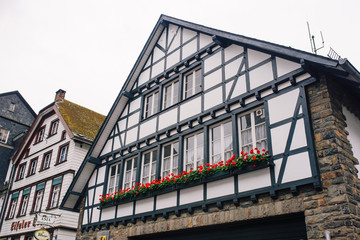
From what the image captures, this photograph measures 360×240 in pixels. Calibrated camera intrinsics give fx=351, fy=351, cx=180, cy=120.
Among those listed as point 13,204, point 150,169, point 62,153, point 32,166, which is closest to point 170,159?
point 150,169

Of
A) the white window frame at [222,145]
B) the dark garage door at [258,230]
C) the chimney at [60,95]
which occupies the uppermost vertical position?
the chimney at [60,95]

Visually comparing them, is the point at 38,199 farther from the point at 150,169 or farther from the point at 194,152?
the point at 194,152

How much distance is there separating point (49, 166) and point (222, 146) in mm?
14926

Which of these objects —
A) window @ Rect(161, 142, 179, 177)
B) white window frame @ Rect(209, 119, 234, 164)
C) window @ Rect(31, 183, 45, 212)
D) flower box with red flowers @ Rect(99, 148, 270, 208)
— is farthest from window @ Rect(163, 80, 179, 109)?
window @ Rect(31, 183, 45, 212)

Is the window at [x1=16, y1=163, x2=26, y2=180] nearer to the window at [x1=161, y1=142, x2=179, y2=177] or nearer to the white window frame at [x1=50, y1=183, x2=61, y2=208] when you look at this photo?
the white window frame at [x1=50, y1=183, x2=61, y2=208]

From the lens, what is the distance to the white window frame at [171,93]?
1333cm

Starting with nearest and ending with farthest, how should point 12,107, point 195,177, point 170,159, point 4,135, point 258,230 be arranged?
point 258,230 → point 195,177 → point 170,159 → point 4,135 → point 12,107

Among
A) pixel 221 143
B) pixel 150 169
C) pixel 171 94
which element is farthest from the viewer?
pixel 171 94

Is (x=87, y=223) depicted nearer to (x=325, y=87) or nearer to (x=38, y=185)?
(x=38, y=185)

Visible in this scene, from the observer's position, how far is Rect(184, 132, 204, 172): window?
11.1 metres

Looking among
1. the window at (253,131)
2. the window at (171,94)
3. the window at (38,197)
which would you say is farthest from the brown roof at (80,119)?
the window at (253,131)

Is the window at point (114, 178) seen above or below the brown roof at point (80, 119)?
below

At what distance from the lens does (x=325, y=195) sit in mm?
7727

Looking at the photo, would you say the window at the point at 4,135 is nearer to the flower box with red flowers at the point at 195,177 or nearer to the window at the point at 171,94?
the flower box with red flowers at the point at 195,177
